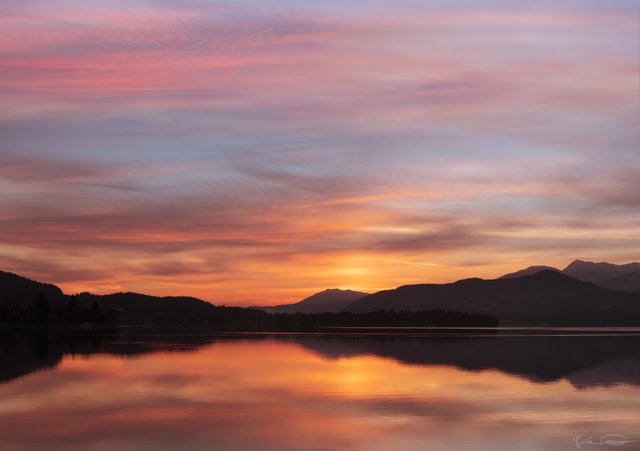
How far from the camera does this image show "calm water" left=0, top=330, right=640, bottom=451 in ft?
118

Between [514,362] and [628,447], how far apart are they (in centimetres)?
4805

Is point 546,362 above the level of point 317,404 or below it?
→ above

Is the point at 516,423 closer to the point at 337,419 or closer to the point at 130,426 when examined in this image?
the point at 337,419

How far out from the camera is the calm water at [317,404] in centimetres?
3584

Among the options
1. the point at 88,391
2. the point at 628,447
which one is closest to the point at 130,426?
the point at 88,391

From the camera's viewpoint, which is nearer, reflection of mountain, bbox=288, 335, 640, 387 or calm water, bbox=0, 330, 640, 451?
calm water, bbox=0, 330, 640, 451

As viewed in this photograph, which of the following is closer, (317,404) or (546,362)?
(317,404)

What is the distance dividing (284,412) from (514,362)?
42.6 metres

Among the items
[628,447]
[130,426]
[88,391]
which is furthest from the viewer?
[88,391]

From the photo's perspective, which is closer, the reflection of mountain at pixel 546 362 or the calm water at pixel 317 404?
the calm water at pixel 317 404

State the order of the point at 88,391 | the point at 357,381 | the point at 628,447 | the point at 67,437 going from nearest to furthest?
the point at 628,447 → the point at 67,437 → the point at 88,391 → the point at 357,381

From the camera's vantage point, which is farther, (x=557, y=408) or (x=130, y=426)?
(x=557, y=408)

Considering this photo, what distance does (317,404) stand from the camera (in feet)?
158

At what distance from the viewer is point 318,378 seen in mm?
63969
